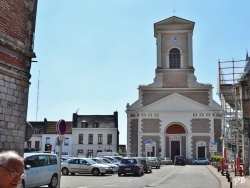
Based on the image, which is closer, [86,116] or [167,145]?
[167,145]

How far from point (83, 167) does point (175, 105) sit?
114ft

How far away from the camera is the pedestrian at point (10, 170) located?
317 cm

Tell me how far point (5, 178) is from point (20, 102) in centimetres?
981

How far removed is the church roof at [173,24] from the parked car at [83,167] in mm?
40714

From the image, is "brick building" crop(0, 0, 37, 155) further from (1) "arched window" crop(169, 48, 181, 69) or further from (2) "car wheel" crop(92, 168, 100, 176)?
(1) "arched window" crop(169, 48, 181, 69)

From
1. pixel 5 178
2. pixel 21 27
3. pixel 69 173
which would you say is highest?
pixel 21 27

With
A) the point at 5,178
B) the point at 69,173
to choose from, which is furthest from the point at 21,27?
the point at 69,173

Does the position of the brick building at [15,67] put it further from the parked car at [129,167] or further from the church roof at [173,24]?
the church roof at [173,24]

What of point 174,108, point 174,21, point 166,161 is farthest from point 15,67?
point 174,21

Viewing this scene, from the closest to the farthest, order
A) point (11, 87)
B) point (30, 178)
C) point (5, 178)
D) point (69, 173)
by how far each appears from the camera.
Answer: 1. point (5, 178)
2. point (11, 87)
3. point (30, 178)
4. point (69, 173)

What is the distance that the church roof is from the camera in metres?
62.2

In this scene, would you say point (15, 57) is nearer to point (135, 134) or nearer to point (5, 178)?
point (5, 178)

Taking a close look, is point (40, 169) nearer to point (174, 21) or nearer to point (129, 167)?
point (129, 167)

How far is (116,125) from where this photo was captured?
221ft
